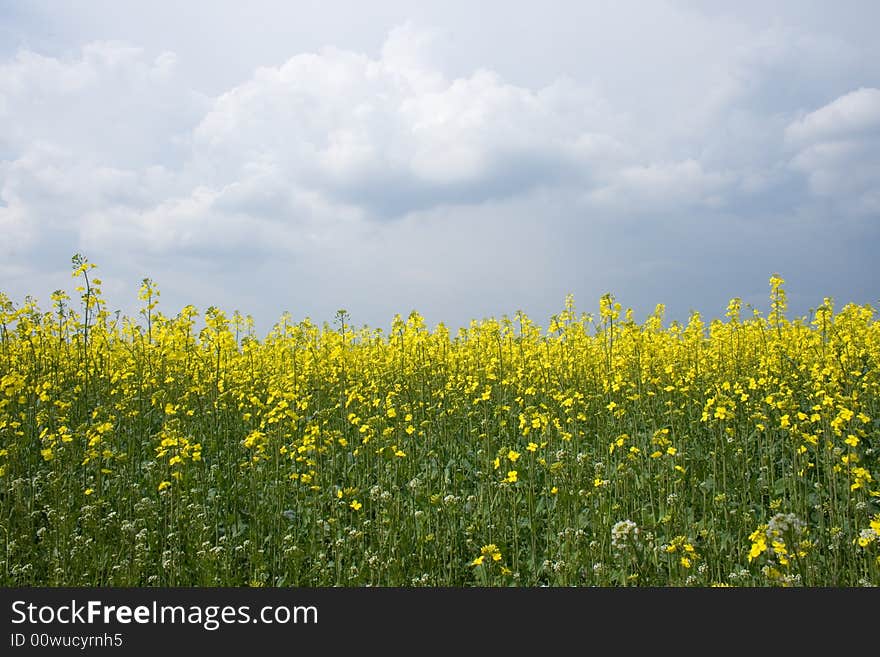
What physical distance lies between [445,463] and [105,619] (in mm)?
3959

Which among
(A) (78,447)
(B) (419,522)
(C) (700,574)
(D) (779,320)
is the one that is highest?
(D) (779,320)

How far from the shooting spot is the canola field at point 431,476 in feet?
14.0

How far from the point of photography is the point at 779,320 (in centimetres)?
746

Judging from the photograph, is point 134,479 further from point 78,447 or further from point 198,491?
point 198,491

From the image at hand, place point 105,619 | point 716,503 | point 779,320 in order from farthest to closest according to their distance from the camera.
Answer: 1. point 779,320
2. point 716,503
3. point 105,619

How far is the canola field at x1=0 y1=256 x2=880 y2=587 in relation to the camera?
169 inches

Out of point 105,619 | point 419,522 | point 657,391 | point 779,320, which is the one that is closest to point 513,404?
point 657,391

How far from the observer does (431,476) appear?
5.98m

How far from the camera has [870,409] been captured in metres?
7.91

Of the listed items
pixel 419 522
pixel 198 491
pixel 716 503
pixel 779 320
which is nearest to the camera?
pixel 419 522

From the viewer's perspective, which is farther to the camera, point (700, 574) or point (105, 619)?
point (700, 574)

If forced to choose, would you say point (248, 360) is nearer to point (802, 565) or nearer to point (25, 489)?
point (25, 489)

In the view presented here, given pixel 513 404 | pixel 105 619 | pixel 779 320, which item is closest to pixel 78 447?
pixel 105 619

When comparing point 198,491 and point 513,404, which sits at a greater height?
point 513,404
